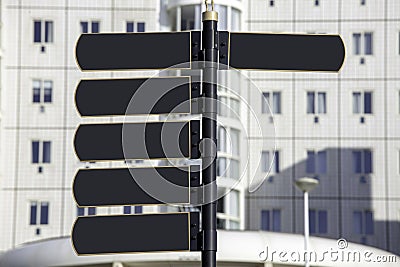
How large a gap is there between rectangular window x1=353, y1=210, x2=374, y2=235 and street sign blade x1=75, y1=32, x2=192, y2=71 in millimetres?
41897

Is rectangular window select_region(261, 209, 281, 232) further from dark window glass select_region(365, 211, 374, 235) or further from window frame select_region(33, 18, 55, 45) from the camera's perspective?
window frame select_region(33, 18, 55, 45)

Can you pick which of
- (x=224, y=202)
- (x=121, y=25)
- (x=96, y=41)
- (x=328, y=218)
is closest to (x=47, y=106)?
(x=121, y=25)

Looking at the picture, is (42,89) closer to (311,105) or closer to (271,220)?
(271,220)

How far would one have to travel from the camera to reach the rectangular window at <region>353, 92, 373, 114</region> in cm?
4756

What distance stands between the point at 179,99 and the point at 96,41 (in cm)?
53

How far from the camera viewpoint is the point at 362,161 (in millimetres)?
46969

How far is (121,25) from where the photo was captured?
46.7 metres

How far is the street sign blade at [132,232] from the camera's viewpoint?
5.05m

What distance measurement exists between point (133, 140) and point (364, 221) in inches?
1656

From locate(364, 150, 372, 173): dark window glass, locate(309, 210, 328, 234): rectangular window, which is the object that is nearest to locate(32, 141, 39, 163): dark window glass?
locate(309, 210, 328, 234): rectangular window

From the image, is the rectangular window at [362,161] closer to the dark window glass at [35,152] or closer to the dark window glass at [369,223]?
the dark window glass at [369,223]

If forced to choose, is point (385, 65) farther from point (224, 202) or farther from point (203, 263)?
point (203, 263)

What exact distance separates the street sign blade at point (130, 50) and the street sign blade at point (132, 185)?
0.52 meters

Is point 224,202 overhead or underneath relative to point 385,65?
underneath
